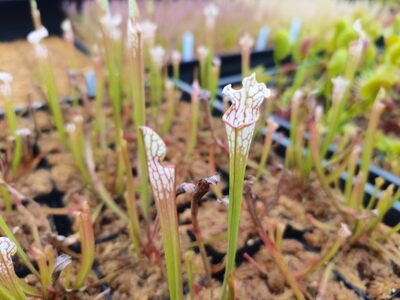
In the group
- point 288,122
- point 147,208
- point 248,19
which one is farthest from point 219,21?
point 147,208

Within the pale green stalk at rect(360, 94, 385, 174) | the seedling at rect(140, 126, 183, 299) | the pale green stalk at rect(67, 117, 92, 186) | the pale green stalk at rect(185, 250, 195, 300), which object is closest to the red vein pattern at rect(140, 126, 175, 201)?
the seedling at rect(140, 126, 183, 299)

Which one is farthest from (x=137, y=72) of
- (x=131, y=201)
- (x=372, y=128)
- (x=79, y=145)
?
(x=372, y=128)

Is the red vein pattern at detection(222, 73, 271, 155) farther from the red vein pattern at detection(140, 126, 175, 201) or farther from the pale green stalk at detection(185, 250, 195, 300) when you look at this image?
the pale green stalk at detection(185, 250, 195, 300)

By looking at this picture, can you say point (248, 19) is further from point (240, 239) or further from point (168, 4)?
point (240, 239)

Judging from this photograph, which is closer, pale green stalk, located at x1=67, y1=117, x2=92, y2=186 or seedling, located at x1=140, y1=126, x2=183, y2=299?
seedling, located at x1=140, y1=126, x2=183, y2=299

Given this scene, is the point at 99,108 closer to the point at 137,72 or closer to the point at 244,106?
the point at 137,72

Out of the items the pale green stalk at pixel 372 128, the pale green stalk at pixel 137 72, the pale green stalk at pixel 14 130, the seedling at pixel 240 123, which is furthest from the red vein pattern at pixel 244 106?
the pale green stalk at pixel 14 130
